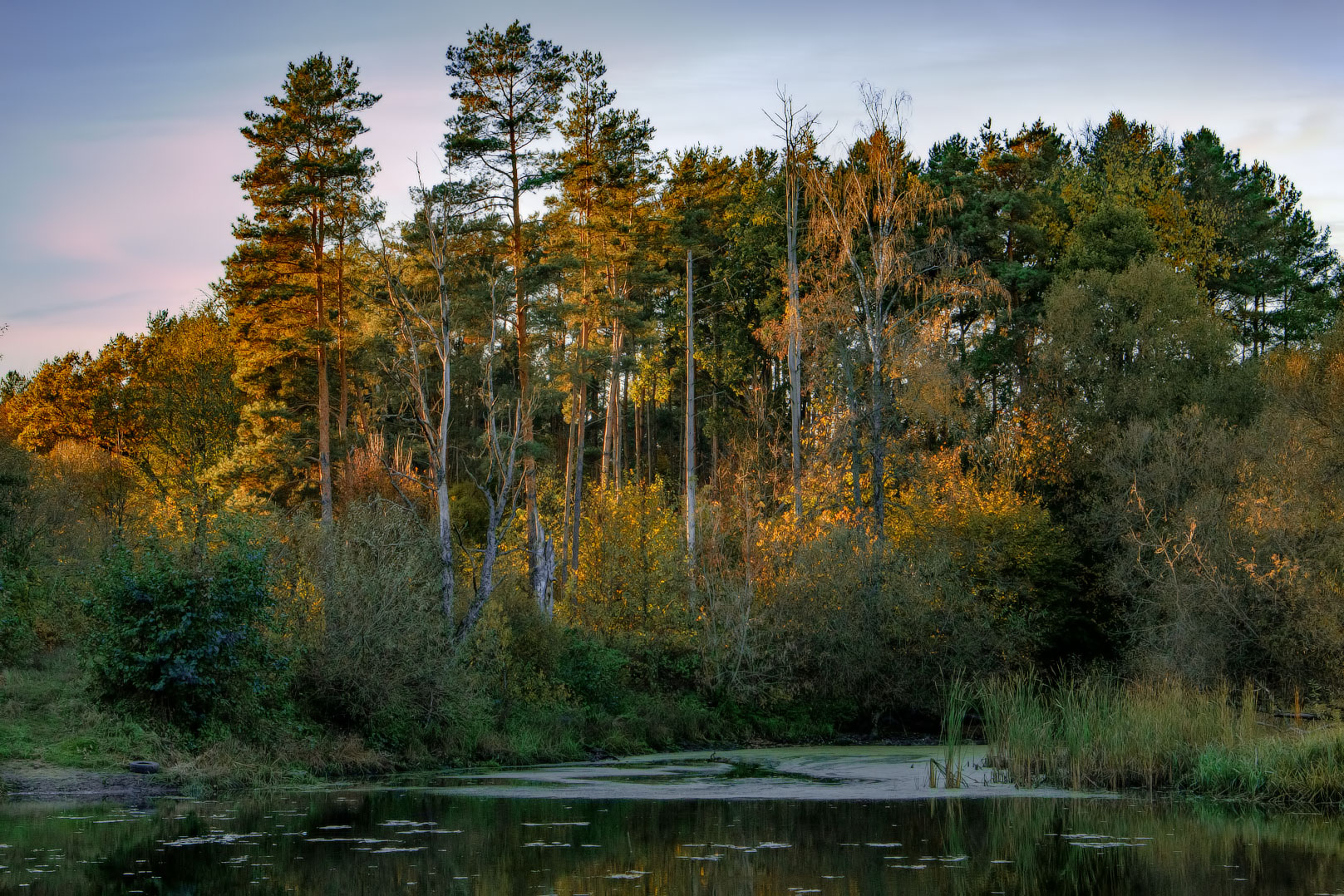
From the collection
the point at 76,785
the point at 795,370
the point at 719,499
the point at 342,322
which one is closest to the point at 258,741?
the point at 76,785

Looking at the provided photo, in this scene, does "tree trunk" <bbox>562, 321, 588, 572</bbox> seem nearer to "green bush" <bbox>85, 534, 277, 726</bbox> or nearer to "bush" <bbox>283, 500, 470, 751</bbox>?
"bush" <bbox>283, 500, 470, 751</bbox>

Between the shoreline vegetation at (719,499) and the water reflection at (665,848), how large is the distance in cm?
290

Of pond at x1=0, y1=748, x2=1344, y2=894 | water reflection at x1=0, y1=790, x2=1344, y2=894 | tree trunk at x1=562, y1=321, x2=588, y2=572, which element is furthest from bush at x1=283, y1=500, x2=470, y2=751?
tree trunk at x1=562, y1=321, x2=588, y2=572

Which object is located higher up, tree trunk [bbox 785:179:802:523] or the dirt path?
tree trunk [bbox 785:179:802:523]

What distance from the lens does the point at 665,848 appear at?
1281 centimetres

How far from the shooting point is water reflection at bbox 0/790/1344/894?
34.7 feet

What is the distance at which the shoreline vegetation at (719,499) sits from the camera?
19.5m

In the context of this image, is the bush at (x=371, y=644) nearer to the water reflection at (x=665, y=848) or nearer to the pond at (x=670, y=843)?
the pond at (x=670, y=843)

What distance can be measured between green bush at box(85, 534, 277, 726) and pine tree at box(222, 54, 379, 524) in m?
16.3

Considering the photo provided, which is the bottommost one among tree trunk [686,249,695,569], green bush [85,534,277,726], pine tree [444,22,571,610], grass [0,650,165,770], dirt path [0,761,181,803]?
dirt path [0,761,181,803]

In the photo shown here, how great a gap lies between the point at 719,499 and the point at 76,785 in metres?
28.3

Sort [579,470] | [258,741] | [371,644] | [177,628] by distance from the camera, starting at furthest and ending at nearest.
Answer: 1. [579,470]
2. [371,644]
3. [258,741]
4. [177,628]

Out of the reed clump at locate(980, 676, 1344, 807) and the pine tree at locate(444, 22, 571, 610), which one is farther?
the pine tree at locate(444, 22, 571, 610)

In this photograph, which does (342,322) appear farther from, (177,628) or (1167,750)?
(1167,750)
